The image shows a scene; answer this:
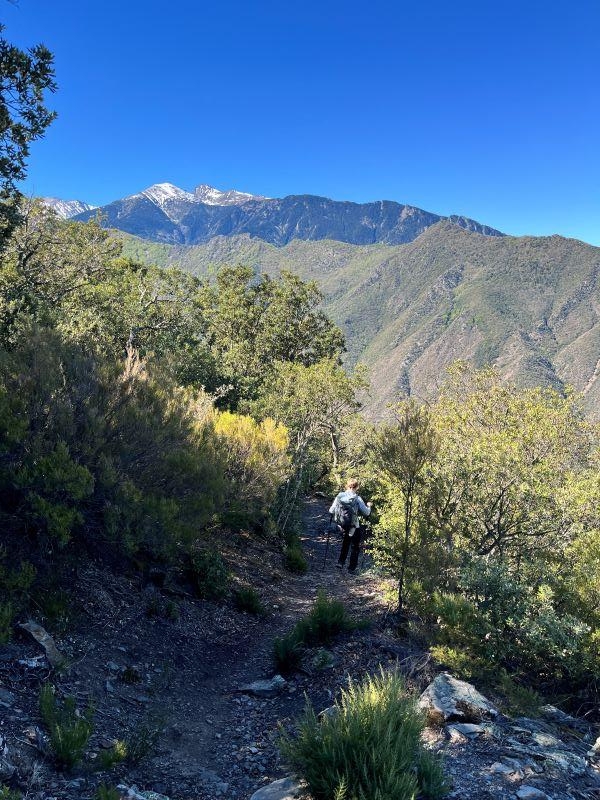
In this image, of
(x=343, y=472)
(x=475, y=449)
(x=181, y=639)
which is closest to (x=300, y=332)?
(x=343, y=472)

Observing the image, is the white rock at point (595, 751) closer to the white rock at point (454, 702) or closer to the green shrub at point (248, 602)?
the white rock at point (454, 702)

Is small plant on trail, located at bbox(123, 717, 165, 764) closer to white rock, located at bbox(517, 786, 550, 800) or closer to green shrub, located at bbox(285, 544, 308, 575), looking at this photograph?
white rock, located at bbox(517, 786, 550, 800)

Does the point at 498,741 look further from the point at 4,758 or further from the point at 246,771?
the point at 4,758

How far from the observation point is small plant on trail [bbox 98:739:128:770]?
4.09m

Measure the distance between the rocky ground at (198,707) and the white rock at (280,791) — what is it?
1.05 feet

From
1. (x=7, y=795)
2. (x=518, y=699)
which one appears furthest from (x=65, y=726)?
(x=518, y=699)

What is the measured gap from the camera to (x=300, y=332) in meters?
31.7

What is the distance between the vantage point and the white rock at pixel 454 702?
5.42 meters

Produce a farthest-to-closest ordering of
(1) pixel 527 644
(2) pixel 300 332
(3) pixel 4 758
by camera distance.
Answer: (2) pixel 300 332 → (1) pixel 527 644 → (3) pixel 4 758

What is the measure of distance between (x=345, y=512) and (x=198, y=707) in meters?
5.62

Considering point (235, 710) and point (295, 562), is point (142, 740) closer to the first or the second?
point (235, 710)

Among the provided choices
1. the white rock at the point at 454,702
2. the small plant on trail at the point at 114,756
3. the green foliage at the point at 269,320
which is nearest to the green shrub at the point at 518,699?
the white rock at the point at 454,702

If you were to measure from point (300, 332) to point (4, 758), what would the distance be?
95.0ft

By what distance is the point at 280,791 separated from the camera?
4.12m
